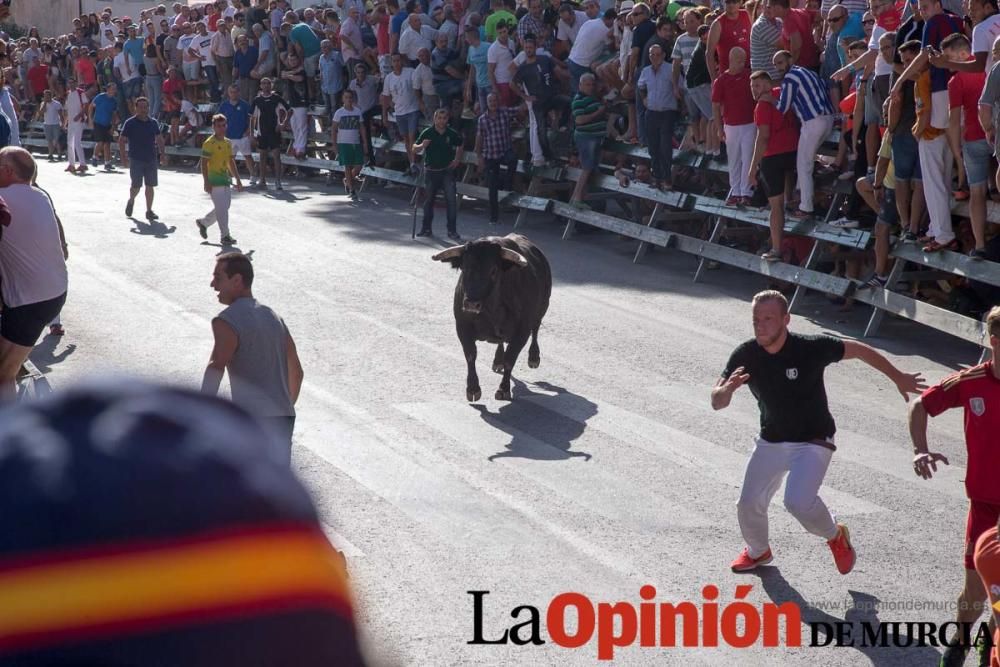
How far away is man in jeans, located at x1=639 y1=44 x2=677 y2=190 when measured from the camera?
61.1ft

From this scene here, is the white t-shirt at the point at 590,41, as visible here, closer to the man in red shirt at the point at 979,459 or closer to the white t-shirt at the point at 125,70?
the man in red shirt at the point at 979,459

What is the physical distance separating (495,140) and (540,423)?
1112 centimetres

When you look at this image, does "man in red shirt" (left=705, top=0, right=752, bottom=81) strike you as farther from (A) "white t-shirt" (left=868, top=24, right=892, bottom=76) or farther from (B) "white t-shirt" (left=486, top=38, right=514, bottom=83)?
(B) "white t-shirt" (left=486, top=38, right=514, bottom=83)

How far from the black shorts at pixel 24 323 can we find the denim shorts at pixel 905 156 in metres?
9.08

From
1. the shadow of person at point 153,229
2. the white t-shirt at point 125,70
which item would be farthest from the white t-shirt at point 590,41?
the white t-shirt at point 125,70

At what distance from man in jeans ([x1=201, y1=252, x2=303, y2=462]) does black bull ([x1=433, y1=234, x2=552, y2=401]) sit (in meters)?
4.51

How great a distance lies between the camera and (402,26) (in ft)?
80.5

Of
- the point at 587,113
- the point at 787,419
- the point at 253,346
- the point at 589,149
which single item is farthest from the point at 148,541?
the point at 589,149

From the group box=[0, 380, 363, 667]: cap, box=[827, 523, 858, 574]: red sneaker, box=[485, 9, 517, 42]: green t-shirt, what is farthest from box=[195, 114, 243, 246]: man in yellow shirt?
box=[0, 380, 363, 667]: cap

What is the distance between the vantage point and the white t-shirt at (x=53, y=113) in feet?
118

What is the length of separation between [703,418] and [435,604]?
484 cm

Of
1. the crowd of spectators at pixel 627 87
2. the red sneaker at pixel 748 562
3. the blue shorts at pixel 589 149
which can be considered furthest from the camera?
the blue shorts at pixel 589 149

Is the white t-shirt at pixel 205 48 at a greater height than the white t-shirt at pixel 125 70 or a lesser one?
greater

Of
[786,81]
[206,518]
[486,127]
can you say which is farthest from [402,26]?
[206,518]
